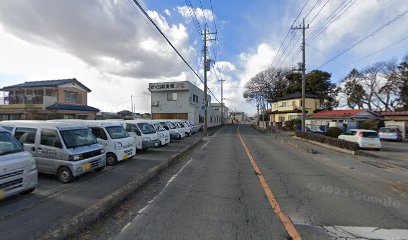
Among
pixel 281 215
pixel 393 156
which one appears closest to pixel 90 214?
pixel 281 215

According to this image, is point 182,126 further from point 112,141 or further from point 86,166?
point 86,166

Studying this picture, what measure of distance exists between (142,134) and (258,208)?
31.7ft

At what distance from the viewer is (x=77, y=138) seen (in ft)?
25.8

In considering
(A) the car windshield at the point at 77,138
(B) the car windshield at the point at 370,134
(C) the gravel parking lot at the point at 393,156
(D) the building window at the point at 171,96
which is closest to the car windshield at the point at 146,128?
(A) the car windshield at the point at 77,138

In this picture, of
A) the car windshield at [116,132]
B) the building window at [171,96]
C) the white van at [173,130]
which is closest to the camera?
the car windshield at [116,132]

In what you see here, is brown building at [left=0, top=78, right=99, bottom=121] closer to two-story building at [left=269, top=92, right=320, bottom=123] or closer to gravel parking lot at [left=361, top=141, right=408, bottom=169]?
gravel parking lot at [left=361, top=141, right=408, bottom=169]

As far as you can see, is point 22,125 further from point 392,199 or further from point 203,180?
point 392,199

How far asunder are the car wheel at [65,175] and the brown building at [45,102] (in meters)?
21.0

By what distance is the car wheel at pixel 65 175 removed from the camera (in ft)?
23.1

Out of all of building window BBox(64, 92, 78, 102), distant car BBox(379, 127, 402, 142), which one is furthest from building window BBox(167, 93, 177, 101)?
distant car BBox(379, 127, 402, 142)

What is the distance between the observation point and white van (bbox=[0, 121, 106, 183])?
7113mm

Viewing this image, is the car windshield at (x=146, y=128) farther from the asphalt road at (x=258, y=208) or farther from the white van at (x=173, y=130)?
the asphalt road at (x=258, y=208)

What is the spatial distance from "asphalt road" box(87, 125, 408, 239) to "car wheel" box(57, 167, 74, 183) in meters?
2.39

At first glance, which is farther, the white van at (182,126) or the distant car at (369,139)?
the white van at (182,126)
